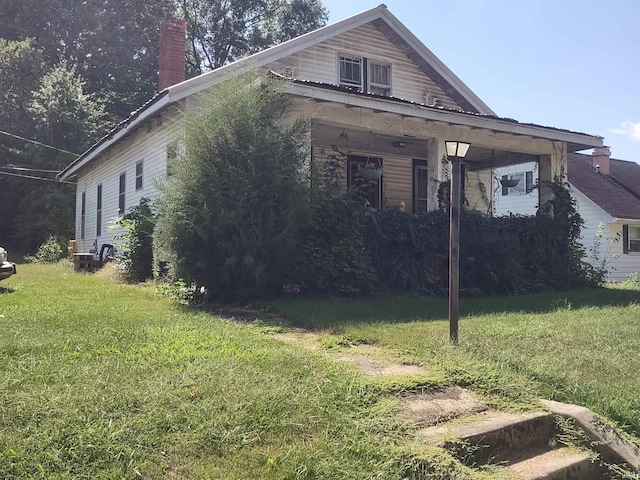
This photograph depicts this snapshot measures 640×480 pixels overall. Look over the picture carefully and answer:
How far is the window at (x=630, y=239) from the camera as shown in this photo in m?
23.8

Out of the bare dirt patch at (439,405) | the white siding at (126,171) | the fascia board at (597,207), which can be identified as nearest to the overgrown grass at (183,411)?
the bare dirt patch at (439,405)

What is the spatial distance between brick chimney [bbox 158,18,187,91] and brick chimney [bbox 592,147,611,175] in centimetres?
2096

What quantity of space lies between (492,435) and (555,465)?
40 cm

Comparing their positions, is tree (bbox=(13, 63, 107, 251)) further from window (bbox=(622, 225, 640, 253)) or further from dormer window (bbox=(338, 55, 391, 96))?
window (bbox=(622, 225, 640, 253))

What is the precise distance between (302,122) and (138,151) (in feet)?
25.1

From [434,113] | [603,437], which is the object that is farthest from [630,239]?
[603,437]

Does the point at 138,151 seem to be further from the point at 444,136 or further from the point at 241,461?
the point at 241,461

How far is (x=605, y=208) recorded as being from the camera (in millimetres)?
23094

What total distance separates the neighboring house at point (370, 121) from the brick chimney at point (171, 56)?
3 centimetres

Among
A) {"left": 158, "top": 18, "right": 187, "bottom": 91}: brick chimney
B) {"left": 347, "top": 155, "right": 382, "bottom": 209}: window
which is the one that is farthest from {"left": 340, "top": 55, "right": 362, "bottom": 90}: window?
{"left": 158, "top": 18, "right": 187, "bottom": 91}: brick chimney

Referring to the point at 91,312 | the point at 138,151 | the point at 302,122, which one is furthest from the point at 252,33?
the point at 91,312

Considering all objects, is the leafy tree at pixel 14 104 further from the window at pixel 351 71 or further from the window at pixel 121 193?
the window at pixel 351 71

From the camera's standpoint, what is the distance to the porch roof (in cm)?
945

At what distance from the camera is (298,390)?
379 cm
